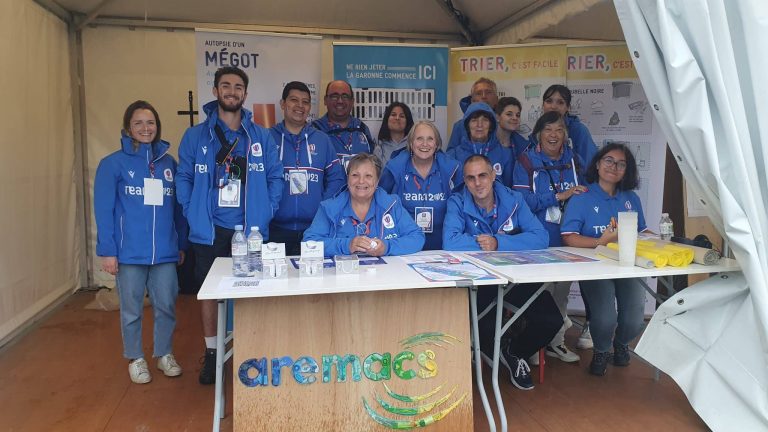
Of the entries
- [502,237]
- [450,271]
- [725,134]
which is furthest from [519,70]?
[450,271]

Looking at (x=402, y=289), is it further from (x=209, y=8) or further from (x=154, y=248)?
(x=209, y=8)

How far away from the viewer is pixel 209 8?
459 centimetres

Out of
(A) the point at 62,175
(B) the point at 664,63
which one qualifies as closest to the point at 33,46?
(A) the point at 62,175

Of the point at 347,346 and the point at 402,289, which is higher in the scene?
the point at 402,289

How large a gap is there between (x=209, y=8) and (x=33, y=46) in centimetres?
136

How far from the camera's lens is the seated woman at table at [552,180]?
11.0 ft

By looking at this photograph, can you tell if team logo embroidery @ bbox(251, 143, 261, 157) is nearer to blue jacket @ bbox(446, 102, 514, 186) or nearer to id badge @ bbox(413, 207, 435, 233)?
id badge @ bbox(413, 207, 435, 233)

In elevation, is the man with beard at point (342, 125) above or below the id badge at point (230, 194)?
above

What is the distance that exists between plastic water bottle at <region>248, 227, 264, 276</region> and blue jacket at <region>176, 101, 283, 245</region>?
0.57m

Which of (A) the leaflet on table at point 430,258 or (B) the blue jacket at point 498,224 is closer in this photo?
(A) the leaflet on table at point 430,258

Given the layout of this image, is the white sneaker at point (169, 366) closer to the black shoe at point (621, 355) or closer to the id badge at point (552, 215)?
the id badge at point (552, 215)

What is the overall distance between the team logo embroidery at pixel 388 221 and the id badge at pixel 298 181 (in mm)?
753

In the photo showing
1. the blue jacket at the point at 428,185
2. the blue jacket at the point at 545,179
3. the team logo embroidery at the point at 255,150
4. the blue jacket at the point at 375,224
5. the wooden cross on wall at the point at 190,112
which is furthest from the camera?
the wooden cross on wall at the point at 190,112

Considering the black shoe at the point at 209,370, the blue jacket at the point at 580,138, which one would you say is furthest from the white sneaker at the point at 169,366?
the blue jacket at the point at 580,138
